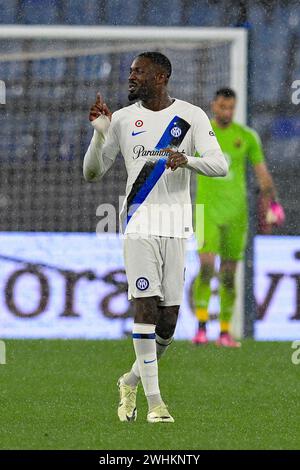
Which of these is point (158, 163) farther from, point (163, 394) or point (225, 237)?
point (225, 237)

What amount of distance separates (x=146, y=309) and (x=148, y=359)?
10.6 inches

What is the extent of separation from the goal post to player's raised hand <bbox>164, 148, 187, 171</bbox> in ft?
20.1

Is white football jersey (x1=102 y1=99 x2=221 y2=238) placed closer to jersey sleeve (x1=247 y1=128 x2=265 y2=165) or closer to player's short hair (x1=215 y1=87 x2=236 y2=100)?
player's short hair (x1=215 y1=87 x2=236 y2=100)

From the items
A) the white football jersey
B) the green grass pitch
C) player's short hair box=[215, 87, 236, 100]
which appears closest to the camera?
the green grass pitch

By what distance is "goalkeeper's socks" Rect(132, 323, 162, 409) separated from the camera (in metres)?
7.21

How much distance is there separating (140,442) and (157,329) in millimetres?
1166

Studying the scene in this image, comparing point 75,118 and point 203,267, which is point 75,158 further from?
point 203,267

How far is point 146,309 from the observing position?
7219 mm

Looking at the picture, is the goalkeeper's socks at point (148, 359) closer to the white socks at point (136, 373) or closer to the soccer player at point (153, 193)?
the soccer player at point (153, 193)

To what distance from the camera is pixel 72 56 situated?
43.2 ft

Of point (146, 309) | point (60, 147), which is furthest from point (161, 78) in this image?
point (60, 147)

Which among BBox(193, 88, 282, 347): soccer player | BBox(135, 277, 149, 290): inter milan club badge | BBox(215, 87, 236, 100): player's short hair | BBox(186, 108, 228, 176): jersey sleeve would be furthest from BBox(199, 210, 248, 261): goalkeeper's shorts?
BBox(135, 277, 149, 290): inter milan club badge
